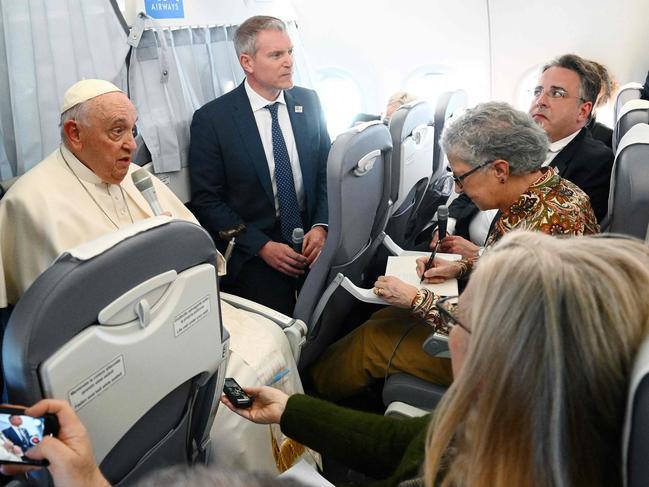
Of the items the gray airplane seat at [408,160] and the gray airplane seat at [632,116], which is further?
the gray airplane seat at [408,160]

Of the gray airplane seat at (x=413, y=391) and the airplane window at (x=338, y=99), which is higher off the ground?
the airplane window at (x=338, y=99)

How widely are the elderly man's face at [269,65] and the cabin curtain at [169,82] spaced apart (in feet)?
1.25

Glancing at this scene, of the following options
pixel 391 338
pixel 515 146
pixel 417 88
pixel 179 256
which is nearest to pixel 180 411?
pixel 179 256

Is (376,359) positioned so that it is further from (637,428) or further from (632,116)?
(632,116)

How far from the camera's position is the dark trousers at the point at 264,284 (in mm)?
2924

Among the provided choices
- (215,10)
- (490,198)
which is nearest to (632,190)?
(490,198)

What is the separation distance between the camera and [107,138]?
6.39 ft

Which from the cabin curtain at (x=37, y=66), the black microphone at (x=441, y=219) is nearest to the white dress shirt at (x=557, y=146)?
the black microphone at (x=441, y=219)

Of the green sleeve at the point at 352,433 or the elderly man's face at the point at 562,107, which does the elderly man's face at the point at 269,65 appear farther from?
the green sleeve at the point at 352,433

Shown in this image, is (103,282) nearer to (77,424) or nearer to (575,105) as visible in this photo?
(77,424)

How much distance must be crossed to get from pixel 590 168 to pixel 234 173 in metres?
1.64

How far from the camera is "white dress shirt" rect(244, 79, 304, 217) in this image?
295 cm

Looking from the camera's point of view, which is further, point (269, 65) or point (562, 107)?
point (269, 65)

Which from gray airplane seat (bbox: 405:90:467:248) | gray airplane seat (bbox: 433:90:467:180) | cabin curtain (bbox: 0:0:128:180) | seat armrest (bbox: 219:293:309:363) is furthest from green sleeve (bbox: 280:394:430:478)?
gray airplane seat (bbox: 433:90:467:180)
